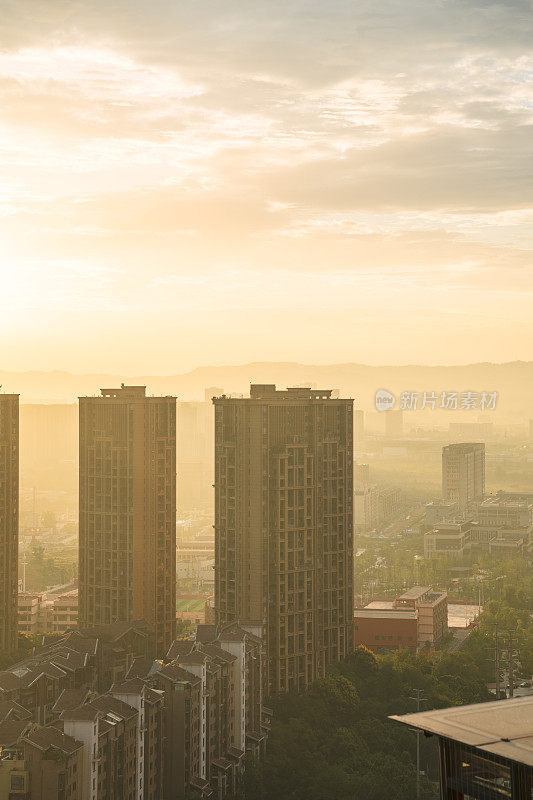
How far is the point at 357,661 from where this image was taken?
40.1 ft

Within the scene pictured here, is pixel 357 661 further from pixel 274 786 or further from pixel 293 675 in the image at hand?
pixel 274 786

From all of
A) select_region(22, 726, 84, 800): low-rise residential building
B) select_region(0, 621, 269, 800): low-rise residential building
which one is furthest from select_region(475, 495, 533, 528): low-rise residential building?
select_region(22, 726, 84, 800): low-rise residential building

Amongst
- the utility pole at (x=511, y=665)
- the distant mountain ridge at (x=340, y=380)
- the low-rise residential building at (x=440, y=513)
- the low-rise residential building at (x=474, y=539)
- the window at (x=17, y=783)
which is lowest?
the utility pole at (x=511, y=665)

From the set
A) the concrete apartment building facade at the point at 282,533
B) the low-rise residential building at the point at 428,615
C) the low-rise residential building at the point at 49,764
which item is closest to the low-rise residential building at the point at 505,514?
the low-rise residential building at the point at 428,615

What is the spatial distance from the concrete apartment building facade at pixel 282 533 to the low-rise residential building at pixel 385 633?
2.79 m

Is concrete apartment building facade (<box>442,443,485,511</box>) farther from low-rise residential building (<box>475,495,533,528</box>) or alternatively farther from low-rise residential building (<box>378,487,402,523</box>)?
low-rise residential building (<box>475,495,533,528</box>)

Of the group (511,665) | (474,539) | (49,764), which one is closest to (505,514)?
(474,539)

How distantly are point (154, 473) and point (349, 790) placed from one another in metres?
5.18

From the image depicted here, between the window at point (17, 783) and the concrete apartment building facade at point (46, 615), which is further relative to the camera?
the concrete apartment building facade at point (46, 615)

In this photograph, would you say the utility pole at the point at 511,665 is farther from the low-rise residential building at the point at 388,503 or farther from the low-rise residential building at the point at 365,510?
the low-rise residential building at the point at 388,503

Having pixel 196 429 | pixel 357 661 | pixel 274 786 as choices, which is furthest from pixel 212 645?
pixel 196 429

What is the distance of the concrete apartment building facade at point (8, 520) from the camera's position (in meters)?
12.6

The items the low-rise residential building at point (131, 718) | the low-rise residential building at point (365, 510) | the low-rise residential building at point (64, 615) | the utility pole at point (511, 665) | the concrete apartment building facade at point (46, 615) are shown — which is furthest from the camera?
the low-rise residential building at point (365, 510)

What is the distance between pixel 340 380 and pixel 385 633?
23163 millimetres
